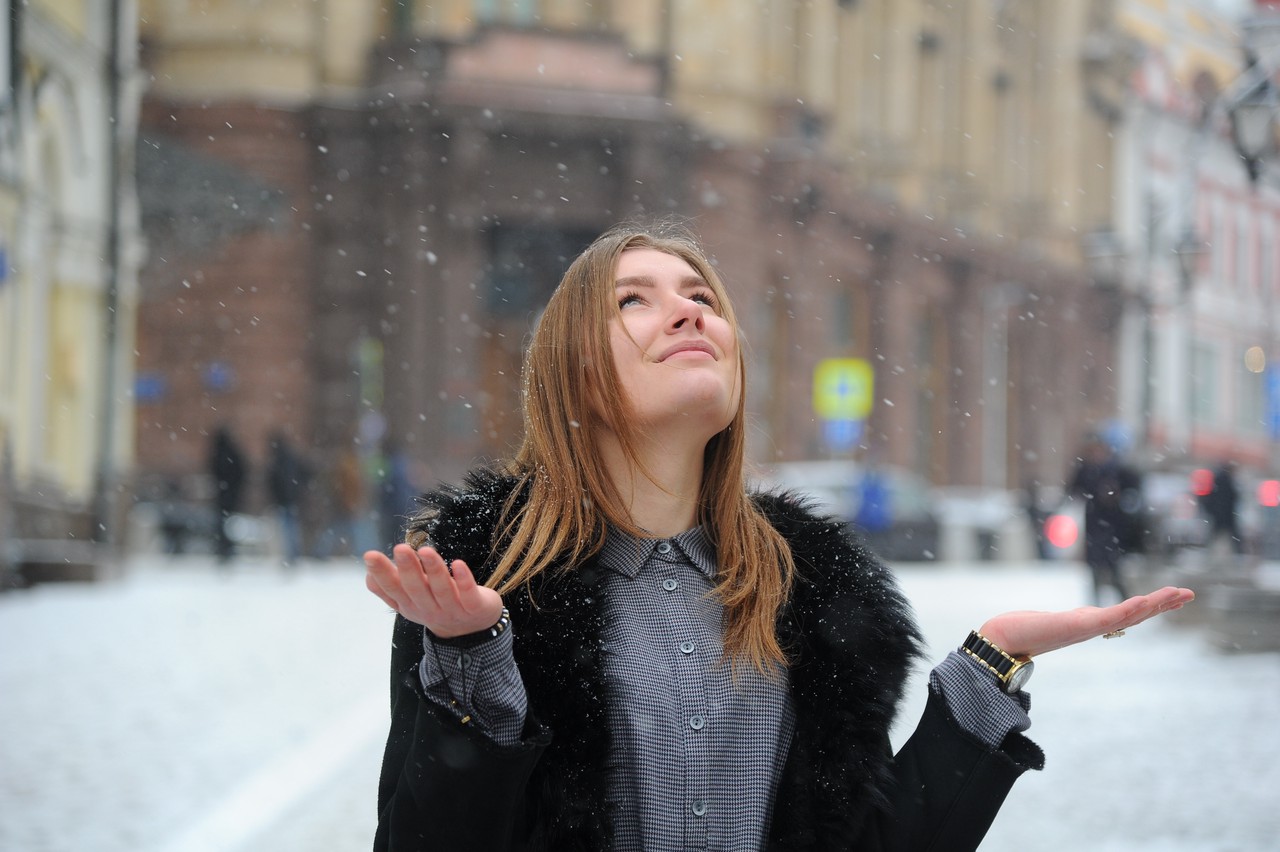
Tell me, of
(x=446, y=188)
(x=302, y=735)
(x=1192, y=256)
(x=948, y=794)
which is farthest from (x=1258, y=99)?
(x=446, y=188)

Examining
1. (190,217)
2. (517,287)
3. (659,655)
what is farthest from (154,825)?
(517,287)

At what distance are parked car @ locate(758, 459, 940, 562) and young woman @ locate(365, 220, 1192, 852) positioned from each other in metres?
21.6

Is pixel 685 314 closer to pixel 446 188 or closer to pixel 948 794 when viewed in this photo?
pixel 948 794

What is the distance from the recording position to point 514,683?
6.96 ft

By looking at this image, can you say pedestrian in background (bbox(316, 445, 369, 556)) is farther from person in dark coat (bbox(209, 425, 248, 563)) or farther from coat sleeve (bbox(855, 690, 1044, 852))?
coat sleeve (bbox(855, 690, 1044, 852))

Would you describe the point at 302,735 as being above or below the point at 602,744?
below

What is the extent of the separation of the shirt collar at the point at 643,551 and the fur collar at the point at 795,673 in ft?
0.16

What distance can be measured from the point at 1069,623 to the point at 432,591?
34.6 inches

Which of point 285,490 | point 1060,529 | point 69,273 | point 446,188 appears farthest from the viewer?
point 1060,529

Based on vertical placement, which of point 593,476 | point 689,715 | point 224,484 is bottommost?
point 224,484

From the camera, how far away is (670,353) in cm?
241

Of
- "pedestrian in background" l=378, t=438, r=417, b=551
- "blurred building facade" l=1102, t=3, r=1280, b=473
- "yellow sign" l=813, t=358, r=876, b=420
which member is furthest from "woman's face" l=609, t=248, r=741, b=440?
"yellow sign" l=813, t=358, r=876, b=420

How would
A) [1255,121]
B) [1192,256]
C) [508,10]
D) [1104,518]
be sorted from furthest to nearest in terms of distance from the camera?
[508,10], [1192,256], [1104,518], [1255,121]

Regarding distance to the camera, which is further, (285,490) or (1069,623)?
(285,490)
